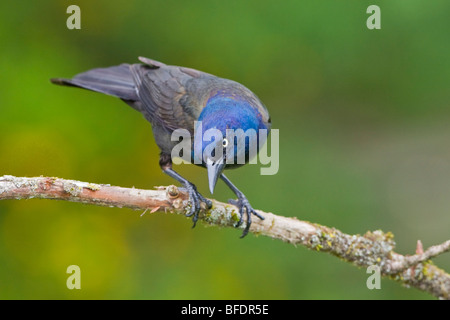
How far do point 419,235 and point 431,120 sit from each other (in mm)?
1196

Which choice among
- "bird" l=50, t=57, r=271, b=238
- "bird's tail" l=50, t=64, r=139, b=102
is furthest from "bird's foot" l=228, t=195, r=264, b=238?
"bird's tail" l=50, t=64, r=139, b=102

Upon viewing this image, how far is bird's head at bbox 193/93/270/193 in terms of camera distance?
357 cm

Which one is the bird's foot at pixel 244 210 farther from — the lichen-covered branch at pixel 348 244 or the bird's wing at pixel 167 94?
the bird's wing at pixel 167 94

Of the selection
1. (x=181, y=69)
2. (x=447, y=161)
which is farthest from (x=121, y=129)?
(x=447, y=161)

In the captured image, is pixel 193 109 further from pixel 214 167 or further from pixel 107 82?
pixel 107 82

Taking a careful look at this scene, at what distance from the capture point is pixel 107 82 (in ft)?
15.4

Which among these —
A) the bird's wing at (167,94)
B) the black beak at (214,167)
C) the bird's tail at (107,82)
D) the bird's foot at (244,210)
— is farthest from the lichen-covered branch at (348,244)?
the bird's tail at (107,82)

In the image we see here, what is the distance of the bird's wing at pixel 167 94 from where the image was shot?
4199 mm

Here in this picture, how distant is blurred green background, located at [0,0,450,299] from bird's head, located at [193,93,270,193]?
1.43 metres

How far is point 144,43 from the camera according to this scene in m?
5.27

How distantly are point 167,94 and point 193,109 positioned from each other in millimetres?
366

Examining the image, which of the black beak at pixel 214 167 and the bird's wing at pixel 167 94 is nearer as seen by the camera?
the black beak at pixel 214 167

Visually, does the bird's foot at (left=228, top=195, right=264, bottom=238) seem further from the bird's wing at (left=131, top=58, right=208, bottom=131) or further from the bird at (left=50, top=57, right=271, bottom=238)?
the bird's wing at (left=131, top=58, right=208, bottom=131)

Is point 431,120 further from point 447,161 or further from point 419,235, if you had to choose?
point 419,235
